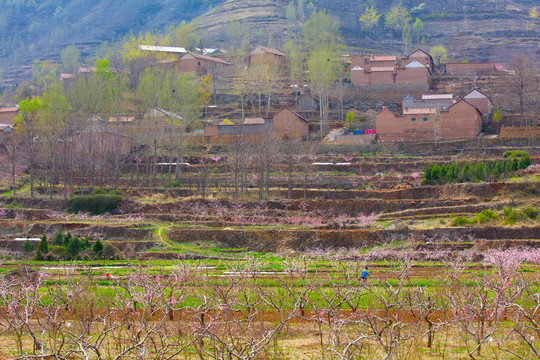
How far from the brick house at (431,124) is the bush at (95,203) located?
975 inches

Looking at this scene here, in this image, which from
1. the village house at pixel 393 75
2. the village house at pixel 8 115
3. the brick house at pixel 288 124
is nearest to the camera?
the brick house at pixel 288 124

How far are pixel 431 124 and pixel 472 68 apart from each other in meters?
24.8

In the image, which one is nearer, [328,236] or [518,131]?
[328,236]

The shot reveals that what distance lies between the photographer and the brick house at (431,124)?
181 ft

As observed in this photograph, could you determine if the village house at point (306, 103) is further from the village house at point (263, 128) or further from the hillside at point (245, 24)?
the hillside at point (245, 24)

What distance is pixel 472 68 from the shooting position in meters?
76.7

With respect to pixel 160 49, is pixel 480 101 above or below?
below

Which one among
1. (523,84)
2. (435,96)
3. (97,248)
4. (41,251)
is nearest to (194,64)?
(435,96)

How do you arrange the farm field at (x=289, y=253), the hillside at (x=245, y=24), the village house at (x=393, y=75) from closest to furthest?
the farm field at (x=289, y=253), the village house at (x=393, y=75), the hillside at (x=245, y=24)

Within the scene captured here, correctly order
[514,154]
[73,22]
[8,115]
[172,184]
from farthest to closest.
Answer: [73,22], [8,115], [172,184], [514,154]

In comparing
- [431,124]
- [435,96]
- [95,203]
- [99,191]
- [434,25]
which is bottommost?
[95,203]

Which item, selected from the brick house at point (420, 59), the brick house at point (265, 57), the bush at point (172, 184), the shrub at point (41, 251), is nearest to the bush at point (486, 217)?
the shrub at point (41, 251)

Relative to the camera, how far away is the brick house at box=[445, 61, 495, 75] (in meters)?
76.6

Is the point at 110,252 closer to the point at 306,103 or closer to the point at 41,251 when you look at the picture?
the point at 41,251
